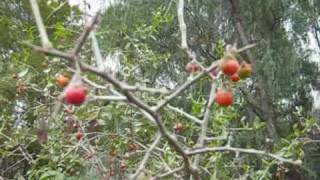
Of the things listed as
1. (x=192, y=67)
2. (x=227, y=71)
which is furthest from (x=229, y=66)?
(x=192, y=67)

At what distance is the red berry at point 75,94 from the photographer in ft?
2.49

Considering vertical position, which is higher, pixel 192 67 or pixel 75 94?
pixel 192 67

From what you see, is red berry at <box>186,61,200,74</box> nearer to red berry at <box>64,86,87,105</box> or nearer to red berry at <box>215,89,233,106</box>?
→ red berry at <box>215,89,233,106</box>

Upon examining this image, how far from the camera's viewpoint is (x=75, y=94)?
30.0 inches

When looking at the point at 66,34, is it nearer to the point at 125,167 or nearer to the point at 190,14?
the point at 125,167

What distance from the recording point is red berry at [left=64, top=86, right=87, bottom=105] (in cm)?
76

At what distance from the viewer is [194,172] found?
3.64 feet

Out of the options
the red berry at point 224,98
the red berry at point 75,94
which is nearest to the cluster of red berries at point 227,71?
the red berry at point 224,98

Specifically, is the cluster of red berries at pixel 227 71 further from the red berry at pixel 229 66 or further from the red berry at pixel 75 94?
the red berry at pixel 75 94

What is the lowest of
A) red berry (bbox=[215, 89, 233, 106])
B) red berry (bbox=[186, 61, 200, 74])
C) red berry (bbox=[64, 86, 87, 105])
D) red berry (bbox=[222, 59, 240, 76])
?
red berry (bbox=[64, 86, 87, 105])

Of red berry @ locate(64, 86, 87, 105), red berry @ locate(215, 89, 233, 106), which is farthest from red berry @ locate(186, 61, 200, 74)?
red berry @ locate(64, 86, 87, 105)

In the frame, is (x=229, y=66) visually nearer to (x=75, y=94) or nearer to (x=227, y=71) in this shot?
(x=227, y=71)

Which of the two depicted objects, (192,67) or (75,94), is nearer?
(75,94)

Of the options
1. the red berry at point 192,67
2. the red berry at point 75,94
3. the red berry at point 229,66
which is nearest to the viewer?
the red berry at point 75,94
